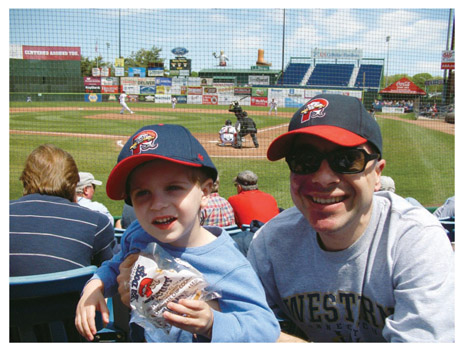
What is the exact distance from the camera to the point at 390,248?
1284 millimetres

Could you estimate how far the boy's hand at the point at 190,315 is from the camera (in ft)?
3.89

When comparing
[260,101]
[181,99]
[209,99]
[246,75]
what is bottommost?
[260,101]

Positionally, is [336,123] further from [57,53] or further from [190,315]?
[57,53]

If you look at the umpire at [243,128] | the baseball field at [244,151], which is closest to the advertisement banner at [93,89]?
the baseball field at [244,151]

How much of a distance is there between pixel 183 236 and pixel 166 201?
0.48ft

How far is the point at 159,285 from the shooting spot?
Result: 125 centimetres

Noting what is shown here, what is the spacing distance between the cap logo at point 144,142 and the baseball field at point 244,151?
5028mm

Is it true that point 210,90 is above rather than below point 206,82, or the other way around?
below

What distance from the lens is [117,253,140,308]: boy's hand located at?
1374mm

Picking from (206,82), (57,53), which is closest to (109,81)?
(57,53)

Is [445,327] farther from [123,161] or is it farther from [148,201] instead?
[123,161]

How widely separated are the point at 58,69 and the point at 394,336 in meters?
31.0

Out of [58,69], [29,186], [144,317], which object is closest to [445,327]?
[144,317]

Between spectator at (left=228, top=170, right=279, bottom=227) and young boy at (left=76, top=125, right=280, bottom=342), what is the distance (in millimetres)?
2369
